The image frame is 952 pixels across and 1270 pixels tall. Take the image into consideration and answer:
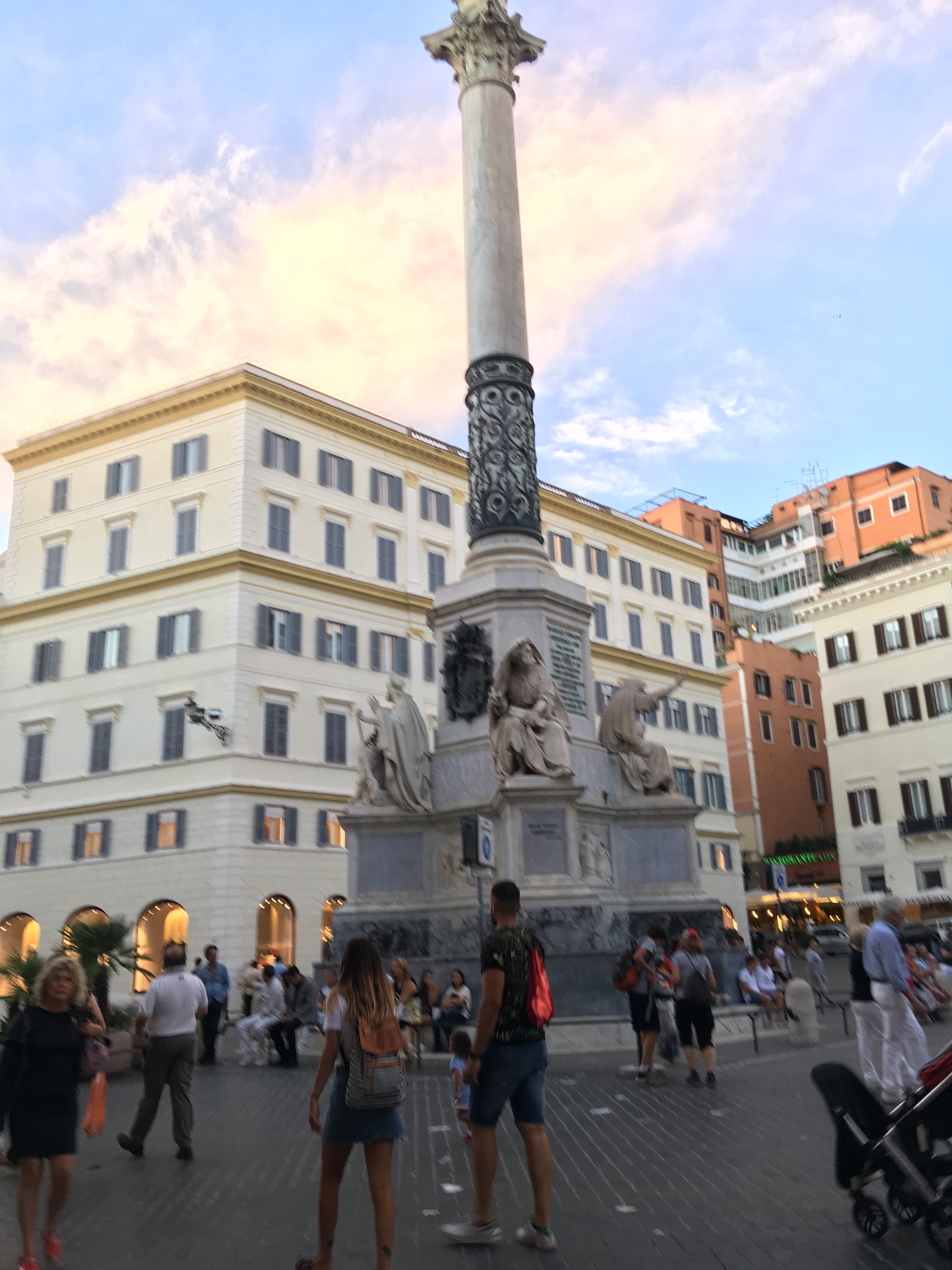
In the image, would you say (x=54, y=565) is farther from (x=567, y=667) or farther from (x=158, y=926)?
(x=567, y=667)

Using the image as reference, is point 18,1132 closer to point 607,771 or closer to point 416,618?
point 607,771

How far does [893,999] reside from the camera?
9.45m

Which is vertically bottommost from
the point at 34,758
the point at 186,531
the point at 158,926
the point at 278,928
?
the point at 278,928

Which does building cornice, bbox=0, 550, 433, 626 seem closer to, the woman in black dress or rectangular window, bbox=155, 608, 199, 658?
rectangular window, bbox=155, 608, 199, 658

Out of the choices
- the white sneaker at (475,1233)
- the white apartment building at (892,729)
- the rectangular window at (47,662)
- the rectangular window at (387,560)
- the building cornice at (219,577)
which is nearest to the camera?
the white sneaker at (475,1233)

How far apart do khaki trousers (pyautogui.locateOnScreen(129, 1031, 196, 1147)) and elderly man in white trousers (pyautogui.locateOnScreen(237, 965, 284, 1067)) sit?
6.87 metres

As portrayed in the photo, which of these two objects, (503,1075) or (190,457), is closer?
(503,1075)

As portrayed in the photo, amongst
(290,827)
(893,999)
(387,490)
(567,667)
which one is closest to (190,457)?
(387,490)

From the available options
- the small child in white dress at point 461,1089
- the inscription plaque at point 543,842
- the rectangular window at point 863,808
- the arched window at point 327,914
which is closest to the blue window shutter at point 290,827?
the arched window at point 327,914

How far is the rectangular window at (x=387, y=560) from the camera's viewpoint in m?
43.8

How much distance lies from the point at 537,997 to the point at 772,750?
186ft

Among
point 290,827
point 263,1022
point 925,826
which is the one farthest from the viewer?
point 925,826

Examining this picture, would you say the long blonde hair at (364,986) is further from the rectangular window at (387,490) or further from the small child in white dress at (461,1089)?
the rectangular window at (387,490)

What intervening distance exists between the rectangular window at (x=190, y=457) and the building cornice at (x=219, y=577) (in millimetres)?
3681
